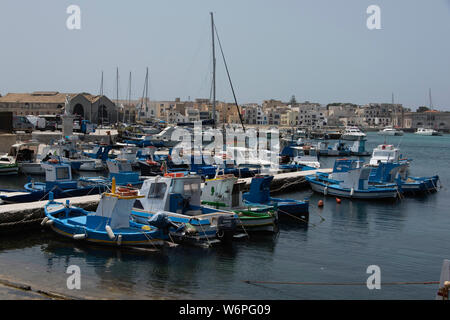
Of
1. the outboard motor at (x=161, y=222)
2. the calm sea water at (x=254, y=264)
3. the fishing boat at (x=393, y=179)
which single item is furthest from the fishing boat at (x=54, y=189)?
the fishing boat at (x=393, y=179)

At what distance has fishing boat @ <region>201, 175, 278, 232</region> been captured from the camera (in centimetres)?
1752

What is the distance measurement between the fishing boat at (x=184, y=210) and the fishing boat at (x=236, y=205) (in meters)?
0.98

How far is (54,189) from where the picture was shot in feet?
67.1

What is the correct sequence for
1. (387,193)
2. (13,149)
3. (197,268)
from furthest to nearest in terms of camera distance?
(13,149) → (387,193) → (197,268)

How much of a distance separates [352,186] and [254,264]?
14119 millimetres

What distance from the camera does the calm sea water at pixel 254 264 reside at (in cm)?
1193

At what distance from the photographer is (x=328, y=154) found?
196 feet

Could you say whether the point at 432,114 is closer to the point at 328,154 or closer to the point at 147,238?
the point at 328,154

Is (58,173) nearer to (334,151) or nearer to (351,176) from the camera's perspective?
(351,176)

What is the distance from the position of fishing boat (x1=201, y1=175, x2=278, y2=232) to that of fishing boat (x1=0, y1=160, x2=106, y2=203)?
5.54m

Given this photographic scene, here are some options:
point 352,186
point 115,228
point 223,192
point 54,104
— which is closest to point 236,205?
point 223,192

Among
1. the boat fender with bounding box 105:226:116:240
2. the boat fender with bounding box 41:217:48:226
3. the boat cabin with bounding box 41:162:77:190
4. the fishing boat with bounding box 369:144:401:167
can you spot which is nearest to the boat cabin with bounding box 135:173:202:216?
the boat fender with bounding box 105:226:116:240
